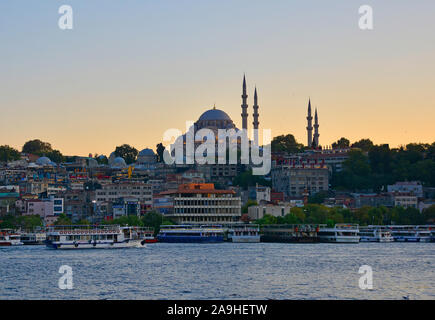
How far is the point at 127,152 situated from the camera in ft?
472

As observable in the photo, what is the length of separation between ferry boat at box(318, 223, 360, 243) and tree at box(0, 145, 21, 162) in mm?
82716

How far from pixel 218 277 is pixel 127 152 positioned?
376 ft

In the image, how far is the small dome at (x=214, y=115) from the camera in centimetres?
13138

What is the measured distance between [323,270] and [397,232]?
3957cm

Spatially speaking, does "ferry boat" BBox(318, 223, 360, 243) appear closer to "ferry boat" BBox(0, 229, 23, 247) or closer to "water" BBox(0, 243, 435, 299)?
"water" BBox(0, 243, 435, 299)

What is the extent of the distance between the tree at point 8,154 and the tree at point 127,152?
647 inches

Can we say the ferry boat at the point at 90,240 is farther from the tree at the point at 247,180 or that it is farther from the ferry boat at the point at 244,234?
the tree at the point at 247,180

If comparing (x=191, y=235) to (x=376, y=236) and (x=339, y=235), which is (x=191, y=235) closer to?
(x=339, y=235)

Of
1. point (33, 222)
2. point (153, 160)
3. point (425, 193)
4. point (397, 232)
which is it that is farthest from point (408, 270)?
point (153, 160)

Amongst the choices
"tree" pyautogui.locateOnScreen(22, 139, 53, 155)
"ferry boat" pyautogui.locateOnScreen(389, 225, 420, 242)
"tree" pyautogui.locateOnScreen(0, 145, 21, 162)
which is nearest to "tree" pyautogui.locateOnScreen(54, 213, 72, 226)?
"ferry boat" pyautogui.locateOnScreen(389, 225, 420, 242)

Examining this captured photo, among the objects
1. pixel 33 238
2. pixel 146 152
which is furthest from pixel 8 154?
pixel 33 238

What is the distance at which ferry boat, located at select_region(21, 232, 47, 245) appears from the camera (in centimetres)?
6875
